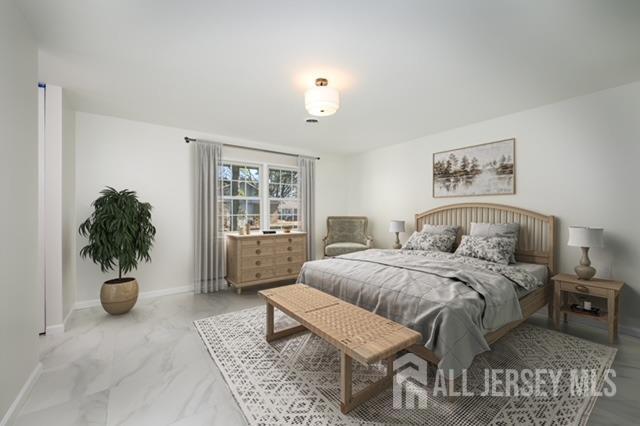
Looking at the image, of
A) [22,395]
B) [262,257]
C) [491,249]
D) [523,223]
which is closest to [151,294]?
[262,257]

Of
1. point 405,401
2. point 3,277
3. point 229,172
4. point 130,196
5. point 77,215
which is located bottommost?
point 405,401

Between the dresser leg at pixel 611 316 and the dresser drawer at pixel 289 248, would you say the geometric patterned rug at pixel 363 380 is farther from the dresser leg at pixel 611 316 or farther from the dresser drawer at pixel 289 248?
the dresser drawer at pixel 289 248

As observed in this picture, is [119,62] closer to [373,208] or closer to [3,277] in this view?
[3,277]

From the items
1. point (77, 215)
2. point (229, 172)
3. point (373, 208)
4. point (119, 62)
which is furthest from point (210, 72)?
point (373, 208)

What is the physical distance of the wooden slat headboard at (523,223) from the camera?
3.16 metres

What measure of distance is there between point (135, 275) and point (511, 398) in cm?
424

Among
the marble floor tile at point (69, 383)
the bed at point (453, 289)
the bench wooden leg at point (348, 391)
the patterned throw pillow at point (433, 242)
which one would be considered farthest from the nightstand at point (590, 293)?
the marble floor tile at point (69, 383)

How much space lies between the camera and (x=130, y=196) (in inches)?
127

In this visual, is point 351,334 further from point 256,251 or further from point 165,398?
point 256,251

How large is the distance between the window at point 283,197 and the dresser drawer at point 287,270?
87 cm

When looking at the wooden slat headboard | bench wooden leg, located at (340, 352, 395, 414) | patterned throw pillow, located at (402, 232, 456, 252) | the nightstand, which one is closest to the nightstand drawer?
the nightstand

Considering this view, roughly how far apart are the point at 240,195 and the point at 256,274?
1377mm

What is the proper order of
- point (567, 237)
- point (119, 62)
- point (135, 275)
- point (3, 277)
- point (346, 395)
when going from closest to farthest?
point (3, 277)
point (346, 395)
point (119, 62)
point (567, 237)
point (135, 275)

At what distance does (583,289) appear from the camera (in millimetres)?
2641
